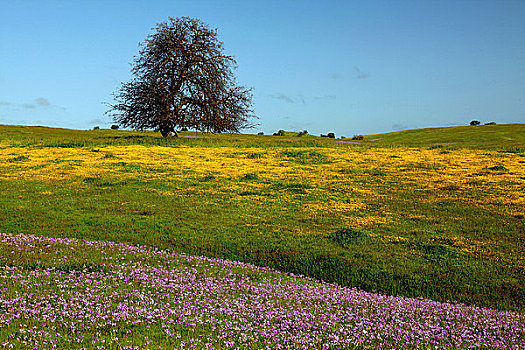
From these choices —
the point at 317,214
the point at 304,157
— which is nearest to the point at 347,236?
the point at 317,214

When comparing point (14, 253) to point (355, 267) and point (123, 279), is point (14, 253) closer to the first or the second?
point (123, 279)

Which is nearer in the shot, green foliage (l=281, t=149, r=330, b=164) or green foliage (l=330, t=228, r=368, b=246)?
green foliage (l=330, t=228, r=368, b=246)

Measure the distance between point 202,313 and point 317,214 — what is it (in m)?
10.6

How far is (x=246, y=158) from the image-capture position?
34.1m

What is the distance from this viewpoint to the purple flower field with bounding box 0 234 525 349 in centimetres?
589

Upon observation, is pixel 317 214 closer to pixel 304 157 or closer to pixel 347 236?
pixel 347 236

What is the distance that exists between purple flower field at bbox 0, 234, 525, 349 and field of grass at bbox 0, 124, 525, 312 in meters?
2.43

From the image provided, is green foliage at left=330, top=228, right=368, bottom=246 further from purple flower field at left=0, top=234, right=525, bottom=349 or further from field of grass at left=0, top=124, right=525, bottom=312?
purple flower field at left=0, top=234, right=525, bottom=349

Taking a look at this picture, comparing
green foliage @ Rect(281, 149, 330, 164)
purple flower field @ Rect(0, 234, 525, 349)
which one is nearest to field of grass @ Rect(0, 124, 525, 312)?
green foliage @ Rect(281, 149, 330, 164)

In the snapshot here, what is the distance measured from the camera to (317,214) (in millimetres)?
16688

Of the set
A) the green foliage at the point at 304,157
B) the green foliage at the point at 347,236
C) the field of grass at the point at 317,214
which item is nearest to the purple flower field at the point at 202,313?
the field of grass at the point at 317,214

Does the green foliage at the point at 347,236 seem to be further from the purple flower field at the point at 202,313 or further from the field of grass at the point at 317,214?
the purple flower field at the point at 202,313

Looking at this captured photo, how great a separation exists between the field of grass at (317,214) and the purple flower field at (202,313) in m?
2.43

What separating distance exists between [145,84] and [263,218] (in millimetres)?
34501
